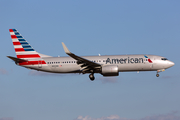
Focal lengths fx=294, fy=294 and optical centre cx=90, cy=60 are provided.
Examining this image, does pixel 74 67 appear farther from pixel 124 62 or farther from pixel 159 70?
pixel 159 70

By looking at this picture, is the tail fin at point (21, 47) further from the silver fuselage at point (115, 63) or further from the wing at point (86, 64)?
the wing at point (86, 64)

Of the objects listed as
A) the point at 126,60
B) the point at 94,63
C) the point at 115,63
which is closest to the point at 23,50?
the point at 94,63

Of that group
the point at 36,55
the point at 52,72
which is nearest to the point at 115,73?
the point at 52,72

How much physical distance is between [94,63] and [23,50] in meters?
14.2

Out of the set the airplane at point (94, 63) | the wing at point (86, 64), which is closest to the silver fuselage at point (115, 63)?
the airplane at point (94, 63)

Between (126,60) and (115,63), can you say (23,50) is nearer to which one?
(115,63)

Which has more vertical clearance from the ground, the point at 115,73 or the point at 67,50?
the point at 67,50

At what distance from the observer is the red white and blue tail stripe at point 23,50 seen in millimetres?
51388

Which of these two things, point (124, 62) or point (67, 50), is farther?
point (124, 62)

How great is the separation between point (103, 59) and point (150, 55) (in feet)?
25.9

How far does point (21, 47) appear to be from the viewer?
5344 centimetres

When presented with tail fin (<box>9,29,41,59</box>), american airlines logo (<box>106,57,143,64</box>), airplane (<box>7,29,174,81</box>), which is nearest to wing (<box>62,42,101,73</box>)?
airplane (<box>7,29,174,81</box>)

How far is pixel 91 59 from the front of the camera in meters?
49.4

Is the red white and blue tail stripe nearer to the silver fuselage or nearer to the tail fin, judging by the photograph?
the tail fin
